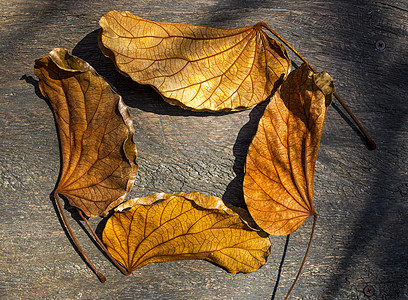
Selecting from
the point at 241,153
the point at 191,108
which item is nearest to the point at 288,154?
the point at 241,153

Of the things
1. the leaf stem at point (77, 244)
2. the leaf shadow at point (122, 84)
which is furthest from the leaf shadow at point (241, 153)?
the leaf stem at point (77, 244)

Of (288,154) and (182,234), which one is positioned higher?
(288,154)

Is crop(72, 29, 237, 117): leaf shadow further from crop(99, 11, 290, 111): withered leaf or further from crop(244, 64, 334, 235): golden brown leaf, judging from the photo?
crop(244, 64, 334, 235): golden brown leaf

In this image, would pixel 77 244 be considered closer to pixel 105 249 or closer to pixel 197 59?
pixel 105 249

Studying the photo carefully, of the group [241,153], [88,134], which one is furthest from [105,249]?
[241,153]

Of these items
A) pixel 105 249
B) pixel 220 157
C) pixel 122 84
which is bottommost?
pixel 105 249
